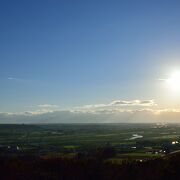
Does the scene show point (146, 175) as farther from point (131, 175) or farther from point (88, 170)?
point (88, 170)

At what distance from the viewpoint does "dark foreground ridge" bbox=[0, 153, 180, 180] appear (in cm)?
5200

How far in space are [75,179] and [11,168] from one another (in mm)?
10037

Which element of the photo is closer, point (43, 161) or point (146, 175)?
point (146, 175)

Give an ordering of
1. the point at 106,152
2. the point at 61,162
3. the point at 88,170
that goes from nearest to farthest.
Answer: the point at 88,170 → the point at 61,162 → the point at 106,152

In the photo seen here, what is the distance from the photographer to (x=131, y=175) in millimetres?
52625

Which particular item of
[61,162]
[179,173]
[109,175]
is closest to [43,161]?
[61,162]

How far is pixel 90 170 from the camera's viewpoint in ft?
181

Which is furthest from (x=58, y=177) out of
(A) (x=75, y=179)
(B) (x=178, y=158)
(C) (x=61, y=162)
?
(B) (x=178, y=158)

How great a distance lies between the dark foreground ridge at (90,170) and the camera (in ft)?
171

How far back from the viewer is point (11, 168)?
186 ft

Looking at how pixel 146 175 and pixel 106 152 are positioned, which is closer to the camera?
pixel 146 175

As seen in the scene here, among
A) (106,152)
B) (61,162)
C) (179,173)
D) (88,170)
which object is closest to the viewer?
(179,173)

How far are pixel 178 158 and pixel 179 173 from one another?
20.5 ft

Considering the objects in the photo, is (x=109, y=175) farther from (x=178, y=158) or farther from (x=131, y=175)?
(x=178, y=158)
